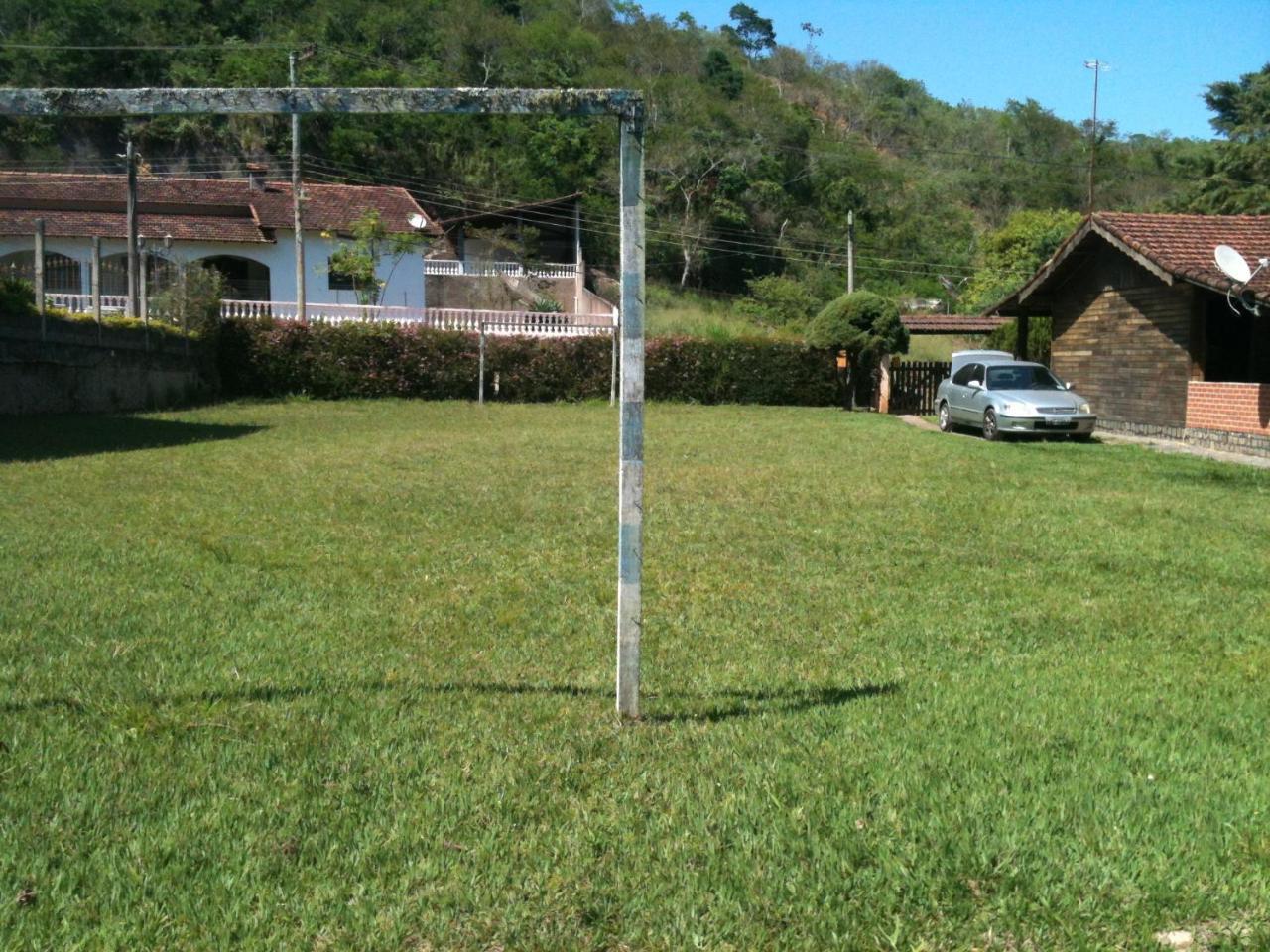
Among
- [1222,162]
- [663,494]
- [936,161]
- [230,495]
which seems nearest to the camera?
[230,495]

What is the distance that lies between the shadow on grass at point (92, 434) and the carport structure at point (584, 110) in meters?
9.31

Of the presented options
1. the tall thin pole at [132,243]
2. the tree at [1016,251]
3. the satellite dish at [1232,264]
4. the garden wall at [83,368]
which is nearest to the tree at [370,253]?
the tall thin pole at [132,243]

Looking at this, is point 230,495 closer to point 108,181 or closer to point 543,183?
point 108,181

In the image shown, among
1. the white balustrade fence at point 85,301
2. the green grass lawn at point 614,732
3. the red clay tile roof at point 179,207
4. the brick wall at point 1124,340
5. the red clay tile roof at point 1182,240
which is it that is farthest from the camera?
the red clay tile roof at point 179,207

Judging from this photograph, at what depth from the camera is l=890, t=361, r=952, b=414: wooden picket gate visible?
98.9 ft

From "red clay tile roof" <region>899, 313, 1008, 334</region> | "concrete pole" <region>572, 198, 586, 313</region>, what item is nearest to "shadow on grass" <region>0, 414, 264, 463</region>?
"red clay tile roof" <region>899, 313, 1008, 334</region>

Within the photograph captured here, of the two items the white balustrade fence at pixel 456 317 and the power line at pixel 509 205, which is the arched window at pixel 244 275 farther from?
the power line at pixel 509 205

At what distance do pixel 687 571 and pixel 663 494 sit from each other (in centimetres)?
379

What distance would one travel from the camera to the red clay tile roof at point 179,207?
3959 centimetres

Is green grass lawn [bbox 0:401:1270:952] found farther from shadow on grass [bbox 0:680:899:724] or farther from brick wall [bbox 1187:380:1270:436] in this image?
brick wall [bbox 1187:380:1270:436]

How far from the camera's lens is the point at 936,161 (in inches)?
3615

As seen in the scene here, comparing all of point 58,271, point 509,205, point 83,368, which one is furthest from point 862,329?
point 509,205

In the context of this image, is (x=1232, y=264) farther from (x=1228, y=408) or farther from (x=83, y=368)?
(x=83, y=368)

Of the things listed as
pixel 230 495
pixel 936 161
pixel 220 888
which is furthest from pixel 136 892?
pixel 936 161
